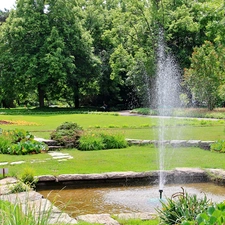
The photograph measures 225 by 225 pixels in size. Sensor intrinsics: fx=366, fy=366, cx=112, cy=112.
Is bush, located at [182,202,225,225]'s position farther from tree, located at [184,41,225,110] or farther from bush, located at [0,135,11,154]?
tree, located at [184,41,225,110]

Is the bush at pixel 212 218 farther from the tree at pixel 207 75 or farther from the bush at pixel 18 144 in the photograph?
the tree at pixel 207 75

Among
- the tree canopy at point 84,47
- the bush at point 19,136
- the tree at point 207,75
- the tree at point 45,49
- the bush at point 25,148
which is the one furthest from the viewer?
the tree canopy at point 84,47

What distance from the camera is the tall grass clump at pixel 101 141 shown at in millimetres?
10938

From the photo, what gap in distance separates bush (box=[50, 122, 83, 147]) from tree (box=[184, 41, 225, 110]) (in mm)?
16042

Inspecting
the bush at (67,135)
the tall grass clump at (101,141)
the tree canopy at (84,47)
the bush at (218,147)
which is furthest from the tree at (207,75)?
the bush at (67,135)

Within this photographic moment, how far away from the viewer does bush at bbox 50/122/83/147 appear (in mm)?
11195

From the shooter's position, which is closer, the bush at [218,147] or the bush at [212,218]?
the bush at [212,218]

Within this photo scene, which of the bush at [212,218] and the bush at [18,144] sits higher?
the bush at [212,218]

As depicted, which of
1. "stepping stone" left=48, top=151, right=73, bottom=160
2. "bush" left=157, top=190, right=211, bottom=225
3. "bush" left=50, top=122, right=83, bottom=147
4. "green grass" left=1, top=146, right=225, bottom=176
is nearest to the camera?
"bush" left=157, top=190, right=211, bottom=225

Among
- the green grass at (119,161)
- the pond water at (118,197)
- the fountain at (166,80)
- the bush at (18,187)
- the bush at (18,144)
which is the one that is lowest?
the pond water at (118,197)

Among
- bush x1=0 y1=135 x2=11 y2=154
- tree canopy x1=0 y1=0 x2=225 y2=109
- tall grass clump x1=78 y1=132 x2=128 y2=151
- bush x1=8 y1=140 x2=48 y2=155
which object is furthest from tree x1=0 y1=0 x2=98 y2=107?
bush x1=8 y1=140 x2=48 y2=155

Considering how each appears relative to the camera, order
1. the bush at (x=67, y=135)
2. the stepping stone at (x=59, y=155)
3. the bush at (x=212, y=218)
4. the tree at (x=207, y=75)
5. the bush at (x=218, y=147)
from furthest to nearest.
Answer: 1. the tree at (x=207, y=75)
2. the bush at (x=67, y=135)
3. the bush at (x=218, y=147)
4. the stepping stone at (x=59, y=155)
5. the bush at (x=212, y=218)

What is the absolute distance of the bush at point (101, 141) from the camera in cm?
1094

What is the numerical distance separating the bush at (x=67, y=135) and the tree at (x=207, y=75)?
632 inches
